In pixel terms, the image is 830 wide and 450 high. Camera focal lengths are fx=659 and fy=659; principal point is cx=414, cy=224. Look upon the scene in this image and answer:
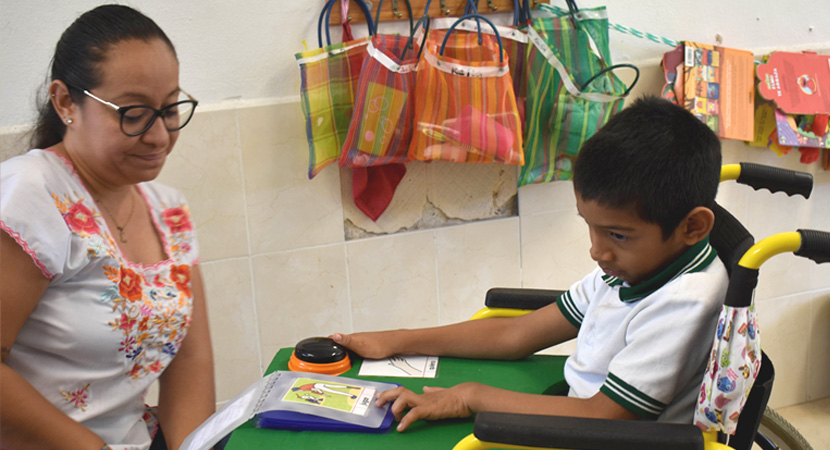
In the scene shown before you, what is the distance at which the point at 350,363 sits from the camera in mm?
1246

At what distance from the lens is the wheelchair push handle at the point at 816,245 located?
0.85m

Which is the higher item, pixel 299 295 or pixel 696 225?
pixel 696 225

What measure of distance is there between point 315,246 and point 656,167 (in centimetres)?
122

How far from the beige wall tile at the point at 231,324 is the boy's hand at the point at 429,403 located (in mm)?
996

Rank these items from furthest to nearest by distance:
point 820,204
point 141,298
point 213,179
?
point 820,204, point 213,179, point 141,298

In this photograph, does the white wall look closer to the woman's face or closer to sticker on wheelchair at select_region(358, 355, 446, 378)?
the woman's face

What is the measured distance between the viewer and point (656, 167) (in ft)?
3.19

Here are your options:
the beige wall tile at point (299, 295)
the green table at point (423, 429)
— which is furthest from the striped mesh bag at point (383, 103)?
the green table at point (423, 429)

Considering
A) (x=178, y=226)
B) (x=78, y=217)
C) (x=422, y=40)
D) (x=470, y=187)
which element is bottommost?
(x=470, y=187)

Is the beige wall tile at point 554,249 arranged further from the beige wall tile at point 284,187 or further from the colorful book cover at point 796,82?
the colorful book cover at point 796,82

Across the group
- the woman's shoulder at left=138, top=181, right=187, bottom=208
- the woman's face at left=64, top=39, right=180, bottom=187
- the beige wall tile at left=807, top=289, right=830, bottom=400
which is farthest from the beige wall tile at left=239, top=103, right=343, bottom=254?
the beige wall tile at left=807, top=289, right=830, bottom=400

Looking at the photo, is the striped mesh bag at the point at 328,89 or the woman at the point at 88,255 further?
the striped mesh bag at the point at 328,89

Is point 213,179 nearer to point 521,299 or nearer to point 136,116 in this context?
point 136,116

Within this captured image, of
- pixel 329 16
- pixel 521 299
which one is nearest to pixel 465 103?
pixel 329 16
